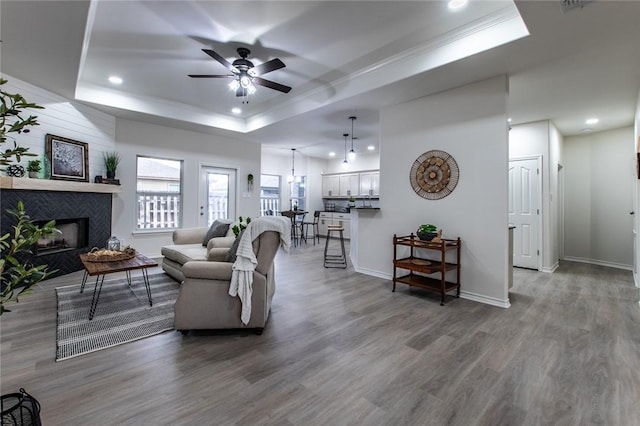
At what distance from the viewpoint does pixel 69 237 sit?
489 centimetres

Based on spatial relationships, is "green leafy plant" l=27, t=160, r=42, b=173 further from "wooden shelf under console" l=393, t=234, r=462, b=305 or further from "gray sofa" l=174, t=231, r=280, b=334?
"wooden shelf under console" l=393, t=234, r=462, b=305

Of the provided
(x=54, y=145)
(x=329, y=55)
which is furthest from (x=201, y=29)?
(x=54, y=145)

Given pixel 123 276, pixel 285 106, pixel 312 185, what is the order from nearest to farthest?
pixel 123 276 → pixel 285 106 → pixel 312 185

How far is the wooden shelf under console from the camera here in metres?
3.50

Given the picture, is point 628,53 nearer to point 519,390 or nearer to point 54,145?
point 519,390

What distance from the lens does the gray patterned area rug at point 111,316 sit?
244 centimetres

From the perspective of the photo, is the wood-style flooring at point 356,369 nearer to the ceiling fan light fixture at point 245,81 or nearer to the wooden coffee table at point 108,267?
the wooden coffee table at point 108,267

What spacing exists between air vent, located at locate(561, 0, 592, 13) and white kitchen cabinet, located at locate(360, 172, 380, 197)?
657 cm

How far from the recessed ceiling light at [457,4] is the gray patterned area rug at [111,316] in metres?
3.87

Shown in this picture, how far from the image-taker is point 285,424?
5.27 ft

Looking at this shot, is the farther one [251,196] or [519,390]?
[251,196]

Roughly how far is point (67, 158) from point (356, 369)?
5236 mm

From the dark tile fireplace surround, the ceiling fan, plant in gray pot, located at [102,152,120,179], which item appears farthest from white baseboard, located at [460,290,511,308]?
plant in gray pot, located at [102,152,120,179]

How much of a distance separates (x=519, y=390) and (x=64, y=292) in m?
4.66
